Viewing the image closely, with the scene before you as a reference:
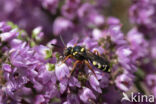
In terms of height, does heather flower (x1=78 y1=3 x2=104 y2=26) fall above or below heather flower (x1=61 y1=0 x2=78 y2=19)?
above

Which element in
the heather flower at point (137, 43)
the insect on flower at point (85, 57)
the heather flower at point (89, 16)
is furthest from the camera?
the heather flower at point (89, 16)

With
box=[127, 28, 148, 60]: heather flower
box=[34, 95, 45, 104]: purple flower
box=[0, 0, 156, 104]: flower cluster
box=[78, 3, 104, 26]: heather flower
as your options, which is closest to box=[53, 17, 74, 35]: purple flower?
box=[0, 0, 156, 104]: flower cluster

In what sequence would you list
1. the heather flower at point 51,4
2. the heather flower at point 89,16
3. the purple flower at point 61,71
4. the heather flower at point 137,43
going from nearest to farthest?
1. the purple flower at point 61,71
2. the heather flower at point 137,43
3. the heather flower at point 51,4
4. the heather flower at point 89,16

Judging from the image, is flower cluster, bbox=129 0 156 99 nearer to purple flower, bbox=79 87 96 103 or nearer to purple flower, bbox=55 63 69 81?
purple flower, bbox=79 87 96 103

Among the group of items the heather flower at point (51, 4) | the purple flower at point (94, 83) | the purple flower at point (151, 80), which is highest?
the heather flower at point (51, 4)

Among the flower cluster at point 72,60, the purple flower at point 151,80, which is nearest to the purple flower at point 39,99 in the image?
the flower cluster at point 72,60

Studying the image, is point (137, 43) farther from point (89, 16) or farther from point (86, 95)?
point (86, 95)

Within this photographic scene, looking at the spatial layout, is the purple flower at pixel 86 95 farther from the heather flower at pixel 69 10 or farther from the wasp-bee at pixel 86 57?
the heather flower at pixel 69 10

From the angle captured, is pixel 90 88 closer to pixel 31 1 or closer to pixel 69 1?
pixel 69 1
